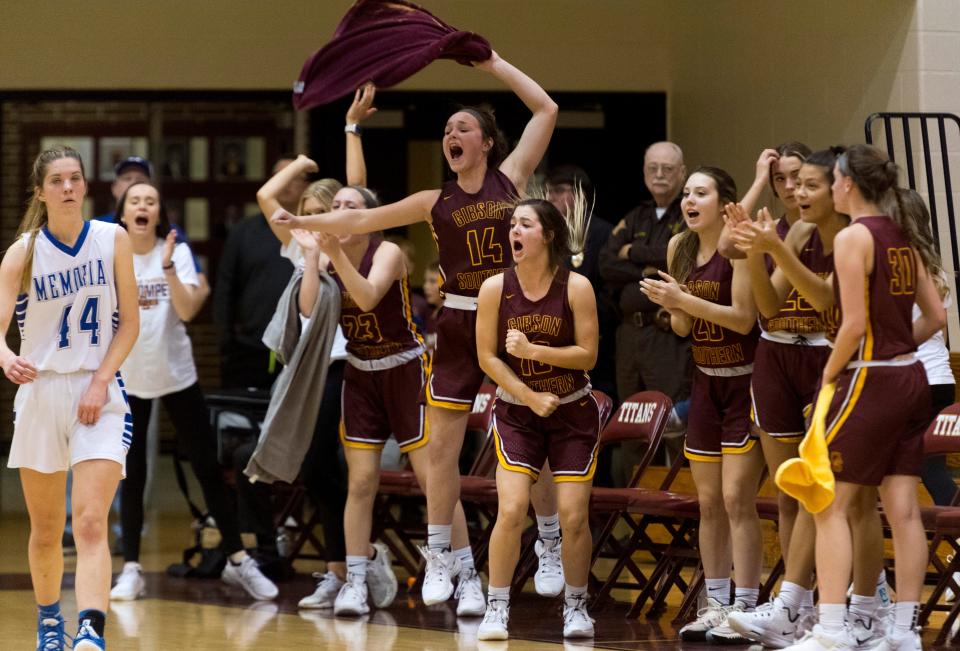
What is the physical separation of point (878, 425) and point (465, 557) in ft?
7.02

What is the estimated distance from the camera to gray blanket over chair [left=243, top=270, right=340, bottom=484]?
262 inches

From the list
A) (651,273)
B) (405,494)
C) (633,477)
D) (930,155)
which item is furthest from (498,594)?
(930,155)

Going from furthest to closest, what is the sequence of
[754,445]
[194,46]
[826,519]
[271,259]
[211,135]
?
1. [211,135]
2. [194,46]
3. [271,259]
4. [754,445]
5. [826,519]

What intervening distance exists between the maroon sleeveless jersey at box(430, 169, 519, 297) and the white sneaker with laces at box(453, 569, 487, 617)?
1.24 metres

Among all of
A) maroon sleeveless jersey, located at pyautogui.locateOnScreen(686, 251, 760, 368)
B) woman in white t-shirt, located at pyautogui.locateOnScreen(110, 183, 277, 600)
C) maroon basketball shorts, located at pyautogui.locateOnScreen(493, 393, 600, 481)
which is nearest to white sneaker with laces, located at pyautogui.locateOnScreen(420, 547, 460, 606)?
maroon basketball shorts, located at pyautogui.locateOnScreen(493, 393, 600, 481)

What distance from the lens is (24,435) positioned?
4.88 m

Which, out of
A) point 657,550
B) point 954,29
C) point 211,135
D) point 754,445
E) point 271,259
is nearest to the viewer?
point 754,445

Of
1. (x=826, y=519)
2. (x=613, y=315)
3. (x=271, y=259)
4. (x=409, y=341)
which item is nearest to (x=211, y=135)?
(x=271, y=259)

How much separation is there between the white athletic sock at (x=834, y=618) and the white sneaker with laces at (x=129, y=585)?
3382 mm

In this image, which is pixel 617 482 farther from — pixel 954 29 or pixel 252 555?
pixel 954 29

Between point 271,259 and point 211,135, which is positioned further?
point 211,135

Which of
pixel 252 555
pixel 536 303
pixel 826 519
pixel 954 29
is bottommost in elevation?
pixel 252 555

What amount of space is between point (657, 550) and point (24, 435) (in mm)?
2818

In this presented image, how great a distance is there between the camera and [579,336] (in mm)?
5629
